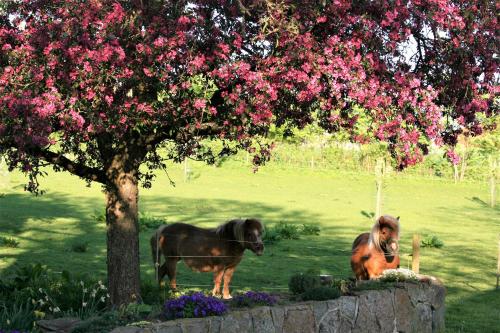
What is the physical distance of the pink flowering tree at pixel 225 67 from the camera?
977 centimetres

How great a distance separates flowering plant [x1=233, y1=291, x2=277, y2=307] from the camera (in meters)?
10.1

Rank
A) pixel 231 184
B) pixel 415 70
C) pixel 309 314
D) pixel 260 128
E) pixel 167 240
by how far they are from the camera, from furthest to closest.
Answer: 1. pixel 231 184
2. pixel 167 240
3. pixel 415 70
4. pixel 260 128
5. pixel 309 314

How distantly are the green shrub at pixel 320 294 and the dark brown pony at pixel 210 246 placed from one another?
137 inches

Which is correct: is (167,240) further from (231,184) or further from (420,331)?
(231,184)

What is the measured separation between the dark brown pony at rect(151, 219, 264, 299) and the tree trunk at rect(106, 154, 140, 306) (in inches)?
86.8

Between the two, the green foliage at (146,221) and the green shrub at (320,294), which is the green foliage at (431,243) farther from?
the green shrub at (320,294)

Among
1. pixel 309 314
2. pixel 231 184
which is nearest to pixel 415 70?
pixel 309 314

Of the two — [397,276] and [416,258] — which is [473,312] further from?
[397,276]

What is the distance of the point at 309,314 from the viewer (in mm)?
10266

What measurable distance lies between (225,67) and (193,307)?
3.44m

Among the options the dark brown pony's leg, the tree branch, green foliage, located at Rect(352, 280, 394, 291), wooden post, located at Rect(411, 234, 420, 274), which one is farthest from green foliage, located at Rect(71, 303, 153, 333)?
wooden post, located at Rect(411, 234, 420, 274)

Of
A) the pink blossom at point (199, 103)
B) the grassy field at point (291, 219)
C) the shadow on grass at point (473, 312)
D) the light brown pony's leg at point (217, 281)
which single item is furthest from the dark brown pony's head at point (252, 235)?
the pink blossom at point (199, 103)

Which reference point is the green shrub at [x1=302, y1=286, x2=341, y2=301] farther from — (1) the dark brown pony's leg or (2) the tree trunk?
A: (1) the dark brown pony's leg

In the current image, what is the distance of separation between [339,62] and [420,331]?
5.61m
